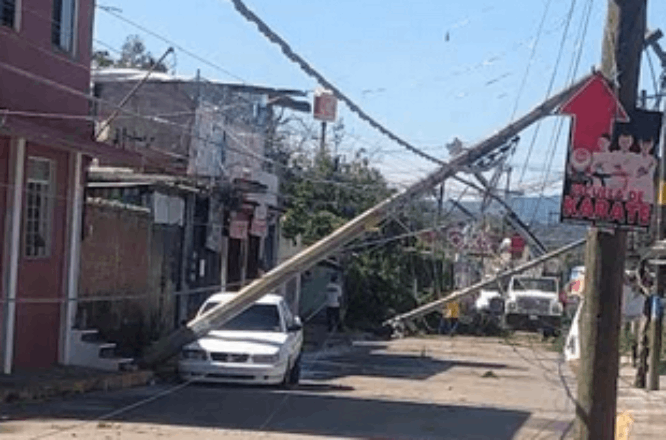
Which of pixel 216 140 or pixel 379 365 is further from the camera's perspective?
pixel 379 365

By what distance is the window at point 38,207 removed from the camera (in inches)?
871

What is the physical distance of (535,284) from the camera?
58.0 metres

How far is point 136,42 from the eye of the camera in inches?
2525

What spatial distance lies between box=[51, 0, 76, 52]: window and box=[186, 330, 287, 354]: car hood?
545 centimetres

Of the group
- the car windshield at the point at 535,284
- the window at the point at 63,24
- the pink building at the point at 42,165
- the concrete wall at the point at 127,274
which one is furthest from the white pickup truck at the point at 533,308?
the window at the point at 63,24

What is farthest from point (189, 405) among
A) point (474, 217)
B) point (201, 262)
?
point (201, 262)

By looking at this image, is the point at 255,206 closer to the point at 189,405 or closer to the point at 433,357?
the point at 433,357

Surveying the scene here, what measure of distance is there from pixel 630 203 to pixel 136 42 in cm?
5488

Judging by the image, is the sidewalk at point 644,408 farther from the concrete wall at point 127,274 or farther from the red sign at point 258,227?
the red sign at point 258,227

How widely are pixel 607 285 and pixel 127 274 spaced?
17836 mm

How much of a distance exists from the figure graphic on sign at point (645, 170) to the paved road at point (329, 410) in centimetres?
701

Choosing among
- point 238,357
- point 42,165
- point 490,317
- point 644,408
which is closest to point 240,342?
point 238,357

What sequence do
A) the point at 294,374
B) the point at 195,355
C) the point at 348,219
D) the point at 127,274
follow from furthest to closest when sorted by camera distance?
the point at 348,219
the point at 127,274
the point at 294,374
the point at 195,355

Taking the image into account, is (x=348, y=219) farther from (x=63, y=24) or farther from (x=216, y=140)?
(x=63, y=24)
